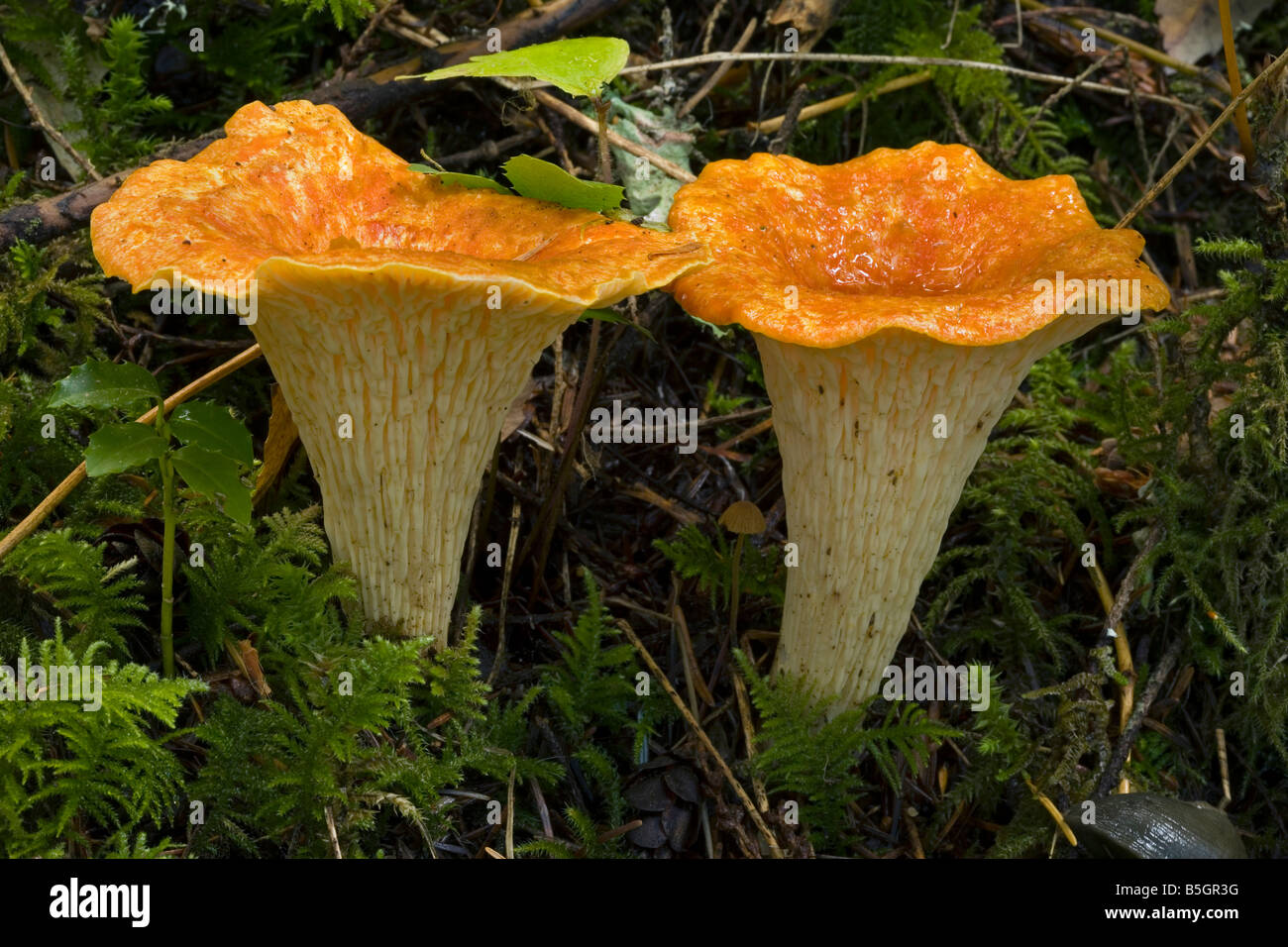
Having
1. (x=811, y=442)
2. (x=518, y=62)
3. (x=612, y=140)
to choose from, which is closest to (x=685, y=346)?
(x=612, y=140)

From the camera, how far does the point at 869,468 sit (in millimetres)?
2773

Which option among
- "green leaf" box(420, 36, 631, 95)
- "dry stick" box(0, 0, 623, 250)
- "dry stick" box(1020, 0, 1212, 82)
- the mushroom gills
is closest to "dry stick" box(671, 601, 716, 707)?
the mushroom gills

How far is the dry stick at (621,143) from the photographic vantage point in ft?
11.9

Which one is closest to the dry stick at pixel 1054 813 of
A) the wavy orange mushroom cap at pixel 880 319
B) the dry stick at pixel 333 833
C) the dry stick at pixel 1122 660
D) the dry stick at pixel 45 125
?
the dry stick at pixel 1122 660

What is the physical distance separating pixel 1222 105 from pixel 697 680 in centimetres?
318

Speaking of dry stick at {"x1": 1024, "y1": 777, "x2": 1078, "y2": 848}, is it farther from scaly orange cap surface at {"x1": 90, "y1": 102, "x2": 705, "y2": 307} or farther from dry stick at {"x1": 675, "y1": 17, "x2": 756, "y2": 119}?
dry stick at {"x1": 675, "y1": 17, "x2": 756, "y2": 119}

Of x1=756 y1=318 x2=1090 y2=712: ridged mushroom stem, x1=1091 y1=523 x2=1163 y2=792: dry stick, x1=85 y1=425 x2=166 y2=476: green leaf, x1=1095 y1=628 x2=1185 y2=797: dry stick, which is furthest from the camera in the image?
x1=1091 y1=523 x2=1163 y2=792: dry stick

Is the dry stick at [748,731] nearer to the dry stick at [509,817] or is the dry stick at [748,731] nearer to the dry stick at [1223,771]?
the dry stick at [509,817]

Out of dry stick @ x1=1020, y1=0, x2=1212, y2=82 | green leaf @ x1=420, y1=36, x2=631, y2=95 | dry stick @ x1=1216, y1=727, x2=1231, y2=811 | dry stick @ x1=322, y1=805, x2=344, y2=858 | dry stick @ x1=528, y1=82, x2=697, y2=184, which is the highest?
dry stick @ x1=1020, y1=0, x2=1212, y2=82

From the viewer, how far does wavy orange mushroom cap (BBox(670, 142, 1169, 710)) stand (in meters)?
2.42

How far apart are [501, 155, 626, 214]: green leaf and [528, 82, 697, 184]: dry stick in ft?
3.02

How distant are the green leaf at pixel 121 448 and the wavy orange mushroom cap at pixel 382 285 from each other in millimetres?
346

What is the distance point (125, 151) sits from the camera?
3.58 meters

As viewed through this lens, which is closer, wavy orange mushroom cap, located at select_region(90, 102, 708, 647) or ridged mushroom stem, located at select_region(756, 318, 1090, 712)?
wavy orange mushroom cap, located at select_region(90, 102, 708, 647)
